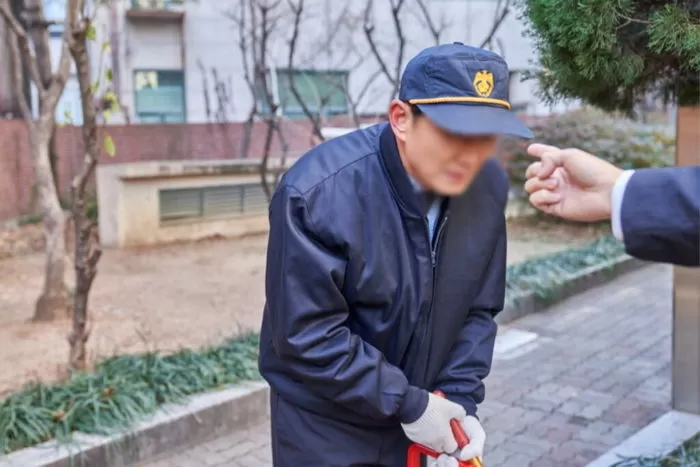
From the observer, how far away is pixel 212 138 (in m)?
12.2

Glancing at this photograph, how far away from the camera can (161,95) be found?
52.5ft


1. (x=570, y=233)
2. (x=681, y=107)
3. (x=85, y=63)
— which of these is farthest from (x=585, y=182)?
(x=570, y=233)

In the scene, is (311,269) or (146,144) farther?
(146,144)

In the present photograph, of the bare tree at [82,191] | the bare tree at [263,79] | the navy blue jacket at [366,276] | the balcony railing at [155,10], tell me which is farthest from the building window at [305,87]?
the navy blue jacket at [366,276]

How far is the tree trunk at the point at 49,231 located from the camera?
20.0 feet

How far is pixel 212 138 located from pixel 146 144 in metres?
1.04

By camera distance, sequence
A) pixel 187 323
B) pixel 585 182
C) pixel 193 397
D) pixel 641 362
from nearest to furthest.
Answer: pixel 585 182
pixel 193 397
pixel 641 362
pixel 187 323

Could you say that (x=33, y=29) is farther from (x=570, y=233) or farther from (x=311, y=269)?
(x=570, y=233)

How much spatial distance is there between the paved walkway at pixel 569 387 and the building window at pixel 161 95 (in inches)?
414

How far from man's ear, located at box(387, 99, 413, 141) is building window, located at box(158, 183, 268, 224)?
26.5 feet

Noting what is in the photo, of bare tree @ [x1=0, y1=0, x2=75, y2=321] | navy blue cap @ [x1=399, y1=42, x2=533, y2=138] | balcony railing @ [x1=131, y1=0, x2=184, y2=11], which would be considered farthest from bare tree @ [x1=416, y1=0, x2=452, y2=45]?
navy blue cap @ [x1=399, y1=42, x2=533, y2=138]

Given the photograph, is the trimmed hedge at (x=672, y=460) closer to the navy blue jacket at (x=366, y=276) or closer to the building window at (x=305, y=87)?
the navy blue jacket at (x=366, y=276)

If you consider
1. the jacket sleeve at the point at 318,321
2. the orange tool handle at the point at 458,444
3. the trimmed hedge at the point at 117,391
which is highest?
the jacket sleeve at the point at 318,321

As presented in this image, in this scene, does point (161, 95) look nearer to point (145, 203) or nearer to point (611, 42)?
point (145, 203)
